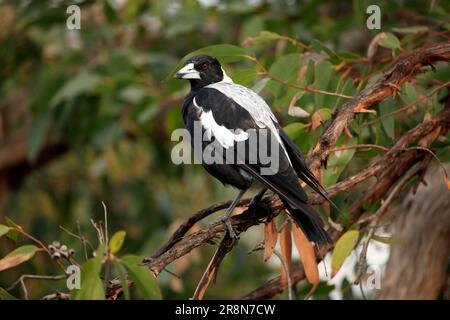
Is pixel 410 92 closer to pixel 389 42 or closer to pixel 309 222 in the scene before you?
pixel 389 42

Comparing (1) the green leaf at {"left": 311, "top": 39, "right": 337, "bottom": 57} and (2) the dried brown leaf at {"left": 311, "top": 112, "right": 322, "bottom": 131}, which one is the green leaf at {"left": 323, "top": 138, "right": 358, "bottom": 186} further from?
(1) the green leaf at {"left": 311, "top": 39, "right": 337, "bottom": 57}

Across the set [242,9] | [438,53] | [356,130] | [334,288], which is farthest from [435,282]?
[242,9]

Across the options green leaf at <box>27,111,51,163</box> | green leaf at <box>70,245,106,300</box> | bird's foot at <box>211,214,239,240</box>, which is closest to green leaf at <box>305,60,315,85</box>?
bird's foot at <box>211,214,239,240</box>

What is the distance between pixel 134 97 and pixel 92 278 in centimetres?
272

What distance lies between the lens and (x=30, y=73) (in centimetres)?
575

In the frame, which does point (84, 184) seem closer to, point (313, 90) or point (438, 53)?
point (313, 90)

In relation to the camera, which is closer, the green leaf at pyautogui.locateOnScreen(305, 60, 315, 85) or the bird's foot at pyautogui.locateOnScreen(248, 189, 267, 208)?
the bird's foot at pyautogui.locateOnScreen(248, 189, 267, 208)

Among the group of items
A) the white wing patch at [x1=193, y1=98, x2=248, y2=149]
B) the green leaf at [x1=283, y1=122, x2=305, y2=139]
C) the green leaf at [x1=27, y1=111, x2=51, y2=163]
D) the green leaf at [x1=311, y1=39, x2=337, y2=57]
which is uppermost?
the green leaf at [x1=311, y1=39, x2=337, y2=57]

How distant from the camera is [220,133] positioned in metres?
2.86

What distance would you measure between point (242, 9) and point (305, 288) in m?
1.76

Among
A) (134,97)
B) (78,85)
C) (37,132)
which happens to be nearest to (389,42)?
(134,97)

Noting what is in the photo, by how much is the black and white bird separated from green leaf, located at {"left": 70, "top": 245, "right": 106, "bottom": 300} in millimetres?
592

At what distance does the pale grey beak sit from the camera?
10.7 ft

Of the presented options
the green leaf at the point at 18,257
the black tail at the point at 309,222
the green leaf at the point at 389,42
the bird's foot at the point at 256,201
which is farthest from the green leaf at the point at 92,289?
the green leaf at the point at 389,42
